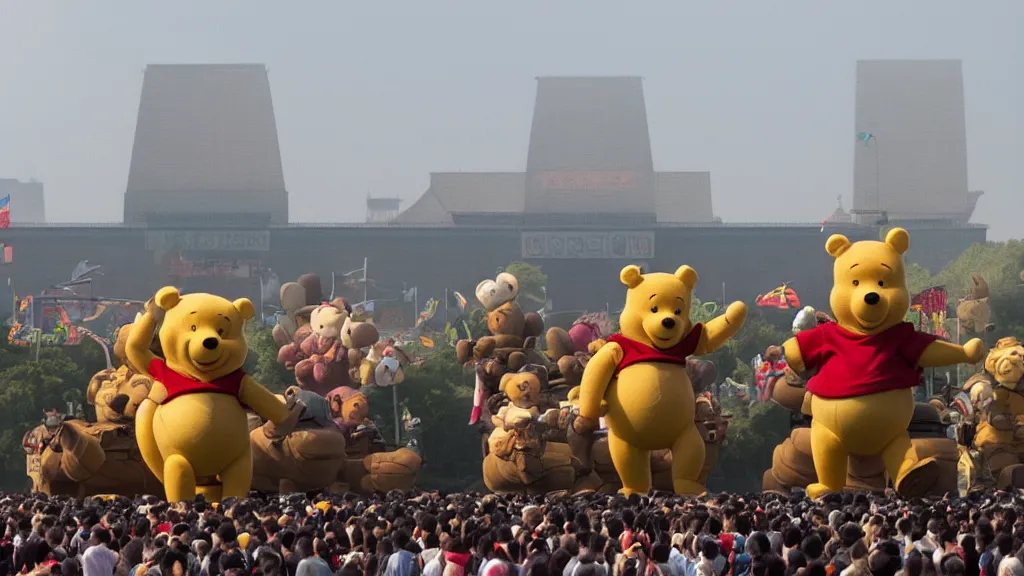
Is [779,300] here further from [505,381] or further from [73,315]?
[505,381]

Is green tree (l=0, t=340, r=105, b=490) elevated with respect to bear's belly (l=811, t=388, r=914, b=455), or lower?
lower

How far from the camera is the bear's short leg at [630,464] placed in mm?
15461

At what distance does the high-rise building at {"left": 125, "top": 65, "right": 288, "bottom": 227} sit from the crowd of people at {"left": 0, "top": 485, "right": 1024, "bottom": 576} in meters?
78.4

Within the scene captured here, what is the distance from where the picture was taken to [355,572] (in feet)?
27.2

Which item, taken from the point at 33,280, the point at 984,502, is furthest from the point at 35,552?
the point at 33,280

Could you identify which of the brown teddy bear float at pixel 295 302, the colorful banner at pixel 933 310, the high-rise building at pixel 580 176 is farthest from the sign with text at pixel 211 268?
the brown teddy bear float at pixel 295 302

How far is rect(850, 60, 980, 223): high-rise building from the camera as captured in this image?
8994 centimetres

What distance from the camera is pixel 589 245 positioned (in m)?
79.6

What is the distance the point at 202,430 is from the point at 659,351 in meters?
4.18

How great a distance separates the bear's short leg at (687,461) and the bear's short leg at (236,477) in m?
3.94

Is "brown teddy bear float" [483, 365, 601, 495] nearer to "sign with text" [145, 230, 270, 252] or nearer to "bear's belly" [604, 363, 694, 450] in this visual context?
"bear's belly" [604, 363, 694, 450]

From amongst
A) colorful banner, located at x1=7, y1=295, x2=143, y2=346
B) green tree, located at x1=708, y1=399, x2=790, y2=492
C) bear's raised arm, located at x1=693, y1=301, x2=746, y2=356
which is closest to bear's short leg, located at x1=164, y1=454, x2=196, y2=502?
bear's raised arm, located at x1=693, y1=301, x2=746, y2=356

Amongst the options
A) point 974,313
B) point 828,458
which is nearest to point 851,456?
point 828,458

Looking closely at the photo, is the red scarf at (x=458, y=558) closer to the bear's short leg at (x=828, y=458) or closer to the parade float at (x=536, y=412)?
the bear's short leg at (x=828, y=458)
